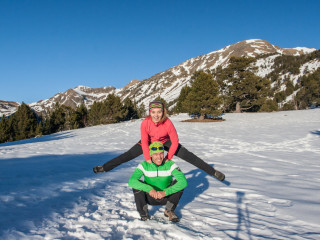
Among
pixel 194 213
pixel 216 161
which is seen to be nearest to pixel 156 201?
pixel 194 213

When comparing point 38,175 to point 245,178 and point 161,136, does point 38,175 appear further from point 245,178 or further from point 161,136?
point 245,178

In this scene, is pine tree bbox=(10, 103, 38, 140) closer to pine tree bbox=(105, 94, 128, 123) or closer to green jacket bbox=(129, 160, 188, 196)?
pine tree bbox=(105, 94, 128, 123)

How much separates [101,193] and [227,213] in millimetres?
2588

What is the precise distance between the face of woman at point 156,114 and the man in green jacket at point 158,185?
89cm

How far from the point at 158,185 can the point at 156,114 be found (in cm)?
138

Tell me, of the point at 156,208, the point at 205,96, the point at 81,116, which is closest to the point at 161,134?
the point at 156,208

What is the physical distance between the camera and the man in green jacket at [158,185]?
3.15 m

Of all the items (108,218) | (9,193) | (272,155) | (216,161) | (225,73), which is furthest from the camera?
(225,73)

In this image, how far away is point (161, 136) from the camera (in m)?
4.23

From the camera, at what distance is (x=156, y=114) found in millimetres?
4078

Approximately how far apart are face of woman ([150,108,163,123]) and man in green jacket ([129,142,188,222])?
2.93 feet

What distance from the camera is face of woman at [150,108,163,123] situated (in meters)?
4.07

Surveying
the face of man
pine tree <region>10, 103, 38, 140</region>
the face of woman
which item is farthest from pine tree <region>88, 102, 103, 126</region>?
the face of man

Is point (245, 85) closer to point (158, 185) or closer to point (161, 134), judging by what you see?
point (161, 134)
